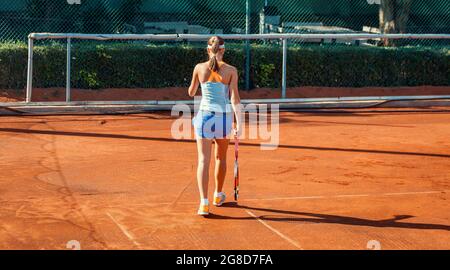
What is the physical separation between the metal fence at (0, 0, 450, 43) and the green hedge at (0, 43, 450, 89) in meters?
2.10

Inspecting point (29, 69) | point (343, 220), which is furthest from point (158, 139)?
point (343, 220)

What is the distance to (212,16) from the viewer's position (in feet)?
80.5

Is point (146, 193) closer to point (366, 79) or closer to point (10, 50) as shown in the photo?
point (10, 50)

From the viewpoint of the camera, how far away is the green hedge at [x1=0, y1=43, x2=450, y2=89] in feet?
64.6

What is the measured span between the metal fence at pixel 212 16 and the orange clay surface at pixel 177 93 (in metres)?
2.62

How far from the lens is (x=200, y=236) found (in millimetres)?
9812

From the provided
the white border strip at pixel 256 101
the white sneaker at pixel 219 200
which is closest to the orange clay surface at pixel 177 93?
the white border strip at pixel 256 101

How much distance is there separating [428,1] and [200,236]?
18311 mm

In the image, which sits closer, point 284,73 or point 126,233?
point 126,233

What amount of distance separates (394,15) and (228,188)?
13.3 meters

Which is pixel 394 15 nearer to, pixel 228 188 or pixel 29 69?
pixel 29 69

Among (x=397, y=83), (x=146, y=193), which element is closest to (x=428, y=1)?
(x=397, y=83)

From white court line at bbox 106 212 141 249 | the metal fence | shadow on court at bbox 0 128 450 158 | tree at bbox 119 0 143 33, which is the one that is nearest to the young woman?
white court line at bbox 106 212 141 249

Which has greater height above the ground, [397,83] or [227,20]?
[227,20]
